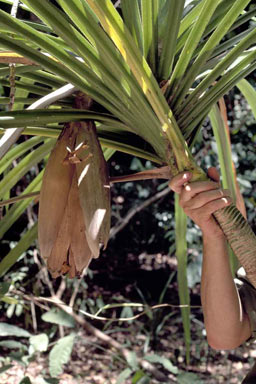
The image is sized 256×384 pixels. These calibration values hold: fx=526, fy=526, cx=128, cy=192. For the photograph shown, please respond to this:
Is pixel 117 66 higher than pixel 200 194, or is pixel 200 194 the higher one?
pixel 117 66

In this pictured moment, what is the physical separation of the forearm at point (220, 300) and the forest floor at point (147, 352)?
1.36 metres

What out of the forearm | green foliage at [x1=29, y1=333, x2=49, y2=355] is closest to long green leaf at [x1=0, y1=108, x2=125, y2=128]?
the forearm

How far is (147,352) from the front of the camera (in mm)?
2562

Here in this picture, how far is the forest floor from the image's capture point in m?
2.33

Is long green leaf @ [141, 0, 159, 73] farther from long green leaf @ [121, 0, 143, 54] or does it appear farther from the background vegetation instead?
the background vegetation

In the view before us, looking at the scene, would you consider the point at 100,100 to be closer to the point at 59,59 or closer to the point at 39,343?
the point at 59,59

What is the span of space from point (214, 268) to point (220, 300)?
7 centimetres

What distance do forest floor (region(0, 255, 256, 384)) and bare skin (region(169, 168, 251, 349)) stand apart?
4.53 ft

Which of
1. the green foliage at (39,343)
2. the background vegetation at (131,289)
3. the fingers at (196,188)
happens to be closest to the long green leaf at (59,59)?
the fingers at (196,188)

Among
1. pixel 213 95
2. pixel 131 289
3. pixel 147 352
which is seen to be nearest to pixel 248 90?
pixel 213 95

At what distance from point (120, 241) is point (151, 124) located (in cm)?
265

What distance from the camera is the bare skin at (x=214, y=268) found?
0.55m

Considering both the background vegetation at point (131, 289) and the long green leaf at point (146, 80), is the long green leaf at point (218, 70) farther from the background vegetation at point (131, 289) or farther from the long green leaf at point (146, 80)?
the background vegetation at point (131, 289)

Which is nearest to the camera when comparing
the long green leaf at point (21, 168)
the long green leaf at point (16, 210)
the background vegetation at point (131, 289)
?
the long green leaf at point (21, 168)
